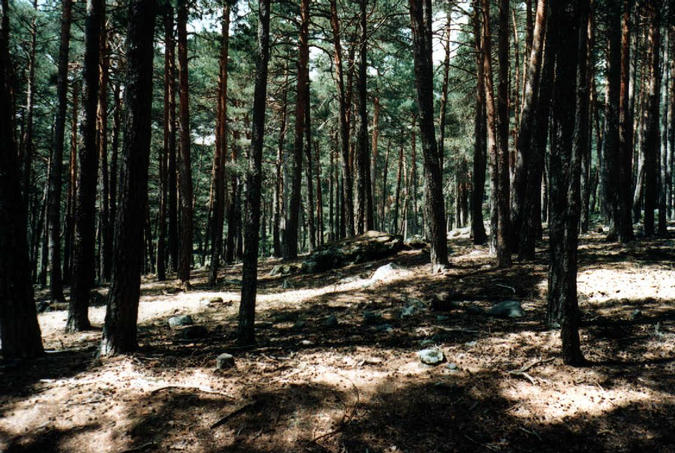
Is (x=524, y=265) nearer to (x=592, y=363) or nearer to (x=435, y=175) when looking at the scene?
(x=435, y=175)

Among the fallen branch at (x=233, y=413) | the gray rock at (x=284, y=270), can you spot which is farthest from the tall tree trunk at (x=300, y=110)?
the fallen branch at (x=233, y=413)

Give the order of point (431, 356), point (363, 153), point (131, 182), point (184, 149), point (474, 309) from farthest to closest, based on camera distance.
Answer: point (363, 153) → point (184, 149) → point (474, 309) → point (131, 182) → point (431, 356)

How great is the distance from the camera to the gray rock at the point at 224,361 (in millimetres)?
5102

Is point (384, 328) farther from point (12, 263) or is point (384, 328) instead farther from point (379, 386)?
point (12, 263)

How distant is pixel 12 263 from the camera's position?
5.11 metres

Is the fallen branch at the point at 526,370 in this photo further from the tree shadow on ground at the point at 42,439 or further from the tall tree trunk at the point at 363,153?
the tall tree trunk at the point at 363,153

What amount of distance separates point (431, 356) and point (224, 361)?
9.08 feet

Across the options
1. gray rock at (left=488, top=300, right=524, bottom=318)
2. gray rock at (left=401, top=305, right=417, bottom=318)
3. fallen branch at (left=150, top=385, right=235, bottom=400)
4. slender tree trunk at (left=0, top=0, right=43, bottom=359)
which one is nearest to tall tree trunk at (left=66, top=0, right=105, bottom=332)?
slender tree trunk at (left=0, top=0, right=43, bottom=359)

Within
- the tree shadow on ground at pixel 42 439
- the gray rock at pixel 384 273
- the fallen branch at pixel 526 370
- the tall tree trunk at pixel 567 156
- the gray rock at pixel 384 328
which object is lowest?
the tree shadow on ground at pixel 42 439

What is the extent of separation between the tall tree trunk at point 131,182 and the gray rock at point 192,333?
1.29 meters

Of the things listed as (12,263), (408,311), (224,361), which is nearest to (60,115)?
(12,263)

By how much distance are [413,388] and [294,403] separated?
138 cm

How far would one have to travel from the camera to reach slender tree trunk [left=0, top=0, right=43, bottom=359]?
509cm

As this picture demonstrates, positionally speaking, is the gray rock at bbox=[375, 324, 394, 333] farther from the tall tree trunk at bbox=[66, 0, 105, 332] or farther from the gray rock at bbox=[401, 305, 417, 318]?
the tall tree trunk at bbox=[66, 0, 105, 332]
